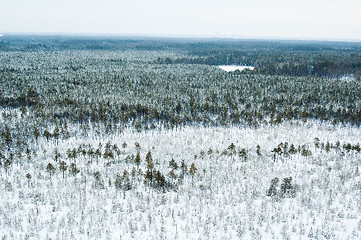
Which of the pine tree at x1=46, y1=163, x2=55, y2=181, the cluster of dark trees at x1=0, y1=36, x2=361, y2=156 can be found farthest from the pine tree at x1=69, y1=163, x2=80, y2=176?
the cluster of dark trees at x1=0, y1=36, x2=361, y2=156

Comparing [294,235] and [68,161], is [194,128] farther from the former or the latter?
[294,235]

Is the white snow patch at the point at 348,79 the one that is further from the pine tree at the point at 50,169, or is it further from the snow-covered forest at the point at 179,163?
the pine tree at the point at 50,169

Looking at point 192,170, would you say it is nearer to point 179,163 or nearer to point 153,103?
point 179,163

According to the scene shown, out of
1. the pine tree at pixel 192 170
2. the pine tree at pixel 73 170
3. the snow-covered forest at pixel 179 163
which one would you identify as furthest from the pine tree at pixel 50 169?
the pine tree at pixel 192 170

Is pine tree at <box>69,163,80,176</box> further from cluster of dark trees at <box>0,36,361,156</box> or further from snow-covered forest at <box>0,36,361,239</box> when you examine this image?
cluster of dark trees at <box>0,36,361,156</box>

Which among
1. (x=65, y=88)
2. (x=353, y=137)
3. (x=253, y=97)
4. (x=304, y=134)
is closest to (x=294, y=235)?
(x=304, y=134)

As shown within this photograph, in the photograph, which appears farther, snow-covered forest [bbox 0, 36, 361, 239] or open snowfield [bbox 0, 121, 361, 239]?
snow-covered forest [bbox 0, 36, 361, 239]
